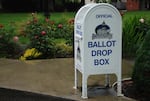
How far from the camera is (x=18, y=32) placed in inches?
474

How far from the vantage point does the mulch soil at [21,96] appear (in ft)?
21.1

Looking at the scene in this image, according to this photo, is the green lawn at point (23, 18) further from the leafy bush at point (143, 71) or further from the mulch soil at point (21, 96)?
the leafy bush at point (143, 71)

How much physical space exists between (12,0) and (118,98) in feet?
130

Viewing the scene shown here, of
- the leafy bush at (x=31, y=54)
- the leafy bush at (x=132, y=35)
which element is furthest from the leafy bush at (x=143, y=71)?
the leafy bush at (x=31, y=54)

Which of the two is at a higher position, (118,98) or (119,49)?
(119,49)

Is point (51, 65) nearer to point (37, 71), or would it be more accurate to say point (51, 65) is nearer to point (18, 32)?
point (37, 71)

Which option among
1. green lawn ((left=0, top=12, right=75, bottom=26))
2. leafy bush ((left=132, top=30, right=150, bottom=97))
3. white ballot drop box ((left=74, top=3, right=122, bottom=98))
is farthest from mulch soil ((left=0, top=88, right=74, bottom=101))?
green lawn ((left=0, top=12, right=75, bottom=26))

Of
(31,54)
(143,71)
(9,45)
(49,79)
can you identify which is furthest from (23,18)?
(143,71)

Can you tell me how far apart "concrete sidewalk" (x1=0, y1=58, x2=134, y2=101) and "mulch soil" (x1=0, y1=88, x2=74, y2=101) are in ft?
0.33

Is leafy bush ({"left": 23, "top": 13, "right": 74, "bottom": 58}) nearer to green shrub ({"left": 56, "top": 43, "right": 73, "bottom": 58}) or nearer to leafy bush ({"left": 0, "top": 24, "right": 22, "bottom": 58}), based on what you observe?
green shrub ({"left": 56, "top": 43, "right": 73, "bottom": 58})

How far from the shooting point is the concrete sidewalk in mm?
6594

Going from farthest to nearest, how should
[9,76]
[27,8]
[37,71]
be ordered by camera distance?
[27,8] < [37,71] < [9,76]

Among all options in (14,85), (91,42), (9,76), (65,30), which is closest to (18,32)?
(65,30)

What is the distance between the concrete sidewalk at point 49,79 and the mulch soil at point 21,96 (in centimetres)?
10
